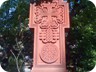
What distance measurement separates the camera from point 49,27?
5.87 meters

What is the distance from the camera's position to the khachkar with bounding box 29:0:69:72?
18.2 ft

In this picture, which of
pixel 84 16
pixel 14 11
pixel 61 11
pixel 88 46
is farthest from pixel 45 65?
pixel 14 11

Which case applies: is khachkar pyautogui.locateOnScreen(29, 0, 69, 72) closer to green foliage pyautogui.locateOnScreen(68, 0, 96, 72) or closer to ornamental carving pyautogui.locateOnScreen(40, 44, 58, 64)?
ornamental carving pyautogui.locateOnScreen(40, 44, 58, 64)

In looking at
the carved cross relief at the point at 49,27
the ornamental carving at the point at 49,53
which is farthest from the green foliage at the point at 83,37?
the ornamental carving at the point at 49,53

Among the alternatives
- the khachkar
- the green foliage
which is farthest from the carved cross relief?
the green foliage

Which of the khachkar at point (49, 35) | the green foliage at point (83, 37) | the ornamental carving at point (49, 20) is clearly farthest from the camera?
the green foliage at point (83, 37)

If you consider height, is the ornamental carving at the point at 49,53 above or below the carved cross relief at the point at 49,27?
below

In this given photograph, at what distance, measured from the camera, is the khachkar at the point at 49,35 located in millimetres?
5535

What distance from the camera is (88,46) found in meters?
8.62

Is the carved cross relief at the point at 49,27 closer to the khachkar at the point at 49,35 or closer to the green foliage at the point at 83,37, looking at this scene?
the khachkar at the point at 49,35

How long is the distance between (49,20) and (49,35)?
418mm

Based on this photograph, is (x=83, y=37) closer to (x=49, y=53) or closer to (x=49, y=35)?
(x=49, y=35)

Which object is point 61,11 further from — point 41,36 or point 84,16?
point 84,16

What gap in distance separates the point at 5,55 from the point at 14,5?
97.4 inches
